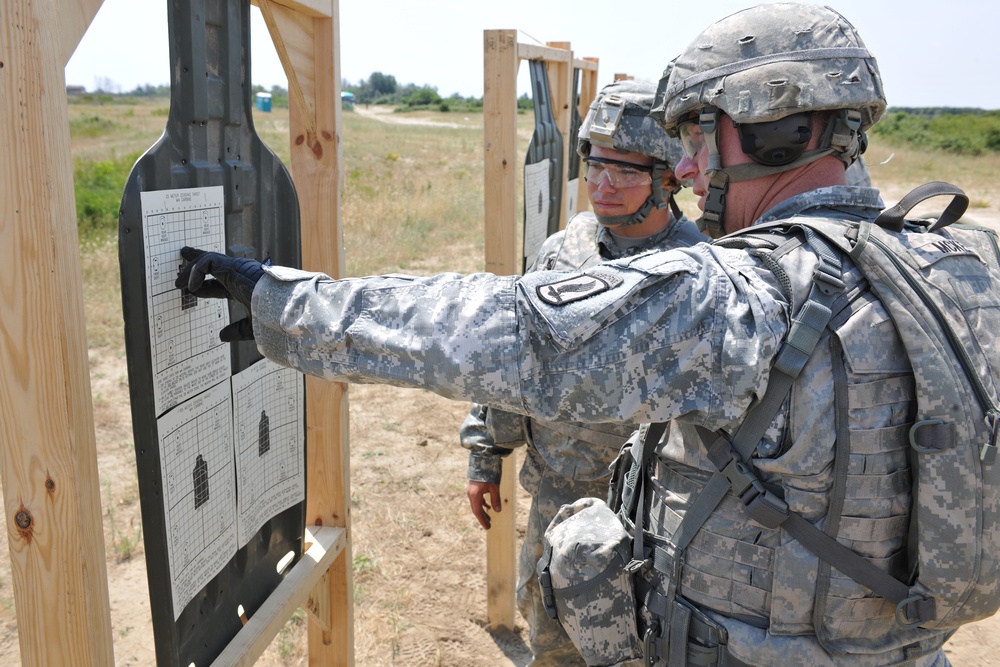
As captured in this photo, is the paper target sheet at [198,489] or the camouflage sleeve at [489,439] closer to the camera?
the paper target sheet at [198,489]

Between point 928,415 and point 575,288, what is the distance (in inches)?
26.1

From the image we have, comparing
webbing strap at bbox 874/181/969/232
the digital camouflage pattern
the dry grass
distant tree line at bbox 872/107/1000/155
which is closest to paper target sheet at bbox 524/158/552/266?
the dry grass

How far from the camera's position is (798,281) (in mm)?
1365

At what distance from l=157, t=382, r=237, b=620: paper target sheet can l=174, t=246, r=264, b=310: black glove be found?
0.25 metres

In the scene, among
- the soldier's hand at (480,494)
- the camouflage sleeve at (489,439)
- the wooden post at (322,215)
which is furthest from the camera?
the soldier's hand at (480,494)

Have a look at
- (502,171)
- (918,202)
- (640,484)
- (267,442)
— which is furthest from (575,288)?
(502,171)

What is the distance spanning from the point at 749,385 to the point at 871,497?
371 mm

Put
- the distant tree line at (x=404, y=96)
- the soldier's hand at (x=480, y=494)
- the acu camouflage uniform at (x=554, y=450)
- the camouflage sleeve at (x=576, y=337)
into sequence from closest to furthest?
the camouflage sleeve at (x=576, y=337)
the acu camouflage uniform at (x=554, y=450)
the soldier's hand at (x=480, y=494)
the distant tree line at (x=404, y=96)

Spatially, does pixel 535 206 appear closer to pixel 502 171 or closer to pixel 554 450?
pixel 502 171

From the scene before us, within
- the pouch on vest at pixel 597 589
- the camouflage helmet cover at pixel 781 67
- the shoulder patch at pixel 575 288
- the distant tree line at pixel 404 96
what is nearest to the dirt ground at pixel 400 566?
the pouch on vest at pixel 597 589

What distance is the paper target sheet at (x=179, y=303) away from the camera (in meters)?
1.42

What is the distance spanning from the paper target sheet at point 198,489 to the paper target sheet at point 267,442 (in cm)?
5

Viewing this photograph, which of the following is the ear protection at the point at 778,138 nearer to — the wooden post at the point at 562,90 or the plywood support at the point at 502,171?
the plywood support at the point at 502,171

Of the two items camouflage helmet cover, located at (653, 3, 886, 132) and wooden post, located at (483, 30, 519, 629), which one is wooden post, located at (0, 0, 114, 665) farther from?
wooden post, located at (483, 30, 519, 629)
